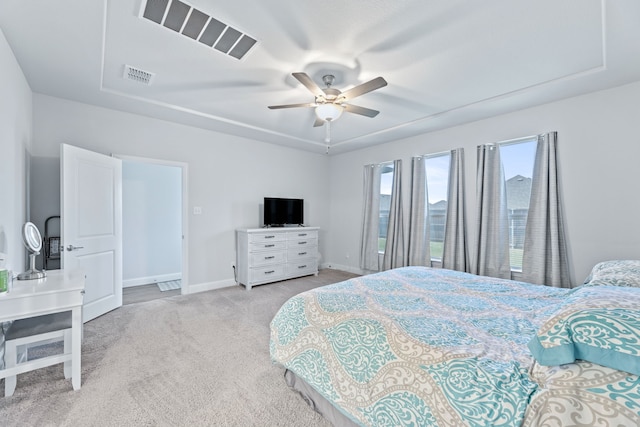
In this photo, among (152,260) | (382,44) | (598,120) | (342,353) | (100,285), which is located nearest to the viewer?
(342,353)

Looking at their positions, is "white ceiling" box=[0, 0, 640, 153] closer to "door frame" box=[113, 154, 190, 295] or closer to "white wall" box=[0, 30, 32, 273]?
"white wall" box=[0, 30, 32, 273]

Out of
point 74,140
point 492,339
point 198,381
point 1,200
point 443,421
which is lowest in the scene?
point 198,381

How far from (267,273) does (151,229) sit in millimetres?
2329

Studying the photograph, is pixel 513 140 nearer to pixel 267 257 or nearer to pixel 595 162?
pixel 595 162

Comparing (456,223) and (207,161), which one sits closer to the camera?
(456,223)

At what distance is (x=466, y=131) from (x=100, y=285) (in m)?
5.36

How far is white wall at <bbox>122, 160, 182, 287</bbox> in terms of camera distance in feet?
14.9

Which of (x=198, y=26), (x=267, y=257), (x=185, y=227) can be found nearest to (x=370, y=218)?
(x=267, y=257)

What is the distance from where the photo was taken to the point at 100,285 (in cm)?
317

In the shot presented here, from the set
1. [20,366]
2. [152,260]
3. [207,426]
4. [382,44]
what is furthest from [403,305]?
Answer: [152,260]

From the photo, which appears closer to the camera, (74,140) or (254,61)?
(254,61)

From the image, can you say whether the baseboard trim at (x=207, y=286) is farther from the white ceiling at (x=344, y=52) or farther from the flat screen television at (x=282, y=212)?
the white ceiling at (x=344, y=52)

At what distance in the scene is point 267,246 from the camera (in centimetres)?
455

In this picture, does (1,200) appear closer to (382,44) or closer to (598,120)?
(382,44)
